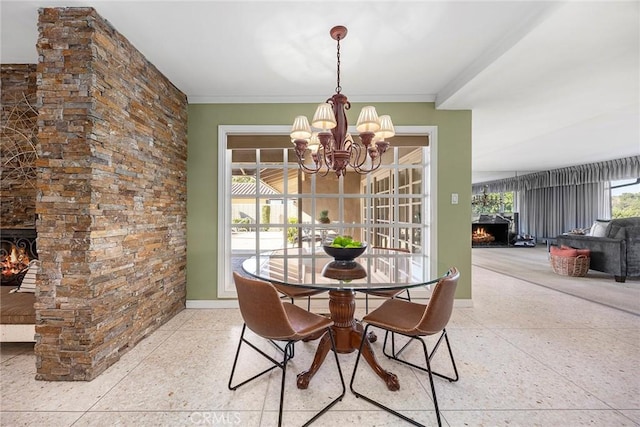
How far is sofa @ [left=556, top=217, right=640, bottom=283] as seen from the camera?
3.88m

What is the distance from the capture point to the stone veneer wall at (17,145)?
225 centimetres

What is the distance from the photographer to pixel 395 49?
6.86 ft

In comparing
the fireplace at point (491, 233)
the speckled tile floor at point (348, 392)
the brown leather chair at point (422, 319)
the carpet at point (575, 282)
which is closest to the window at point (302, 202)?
the speckled tile floor at point (348, 392)

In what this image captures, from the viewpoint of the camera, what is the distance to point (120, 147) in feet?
6.18

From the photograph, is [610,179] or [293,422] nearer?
[293,422]

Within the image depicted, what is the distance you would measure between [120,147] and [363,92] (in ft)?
7.48

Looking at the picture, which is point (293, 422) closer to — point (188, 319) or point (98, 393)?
point (98, 393)

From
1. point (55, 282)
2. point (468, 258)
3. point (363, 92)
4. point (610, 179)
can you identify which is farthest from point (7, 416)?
point (610, 179)

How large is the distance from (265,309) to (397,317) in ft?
2.64

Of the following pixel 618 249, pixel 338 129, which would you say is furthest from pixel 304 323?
pixel 618 249

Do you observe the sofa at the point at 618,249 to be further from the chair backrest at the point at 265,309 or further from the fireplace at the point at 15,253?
the fireplace at the point at 15,253

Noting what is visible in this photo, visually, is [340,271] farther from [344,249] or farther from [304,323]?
[304,323]

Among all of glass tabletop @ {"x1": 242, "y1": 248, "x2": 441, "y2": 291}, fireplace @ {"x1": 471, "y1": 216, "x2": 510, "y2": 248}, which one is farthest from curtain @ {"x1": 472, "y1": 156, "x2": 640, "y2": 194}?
glass tabletop @ {"x1": 242, "y1": 248, "x2": 441, "y2": 291}

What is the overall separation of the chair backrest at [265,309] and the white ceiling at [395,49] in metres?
1.73
